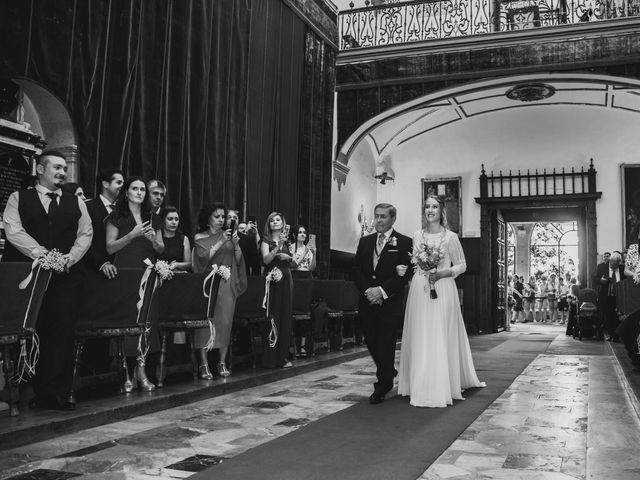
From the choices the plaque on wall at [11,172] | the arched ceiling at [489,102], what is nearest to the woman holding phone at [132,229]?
the plaque on wall at [11,172]

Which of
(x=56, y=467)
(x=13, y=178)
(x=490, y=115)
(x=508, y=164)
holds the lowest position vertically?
(x=56, y=467)

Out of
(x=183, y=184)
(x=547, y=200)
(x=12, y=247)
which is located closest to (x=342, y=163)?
(x=547, y=200)

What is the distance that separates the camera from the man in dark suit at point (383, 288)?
4.48m

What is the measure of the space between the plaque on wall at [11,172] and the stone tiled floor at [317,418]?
2425 mm

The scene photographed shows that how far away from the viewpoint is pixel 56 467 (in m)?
2.87

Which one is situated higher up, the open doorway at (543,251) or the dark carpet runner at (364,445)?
the open doorway at (543,251)

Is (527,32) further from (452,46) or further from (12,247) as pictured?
(12,247)

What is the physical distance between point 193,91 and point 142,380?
4074mm

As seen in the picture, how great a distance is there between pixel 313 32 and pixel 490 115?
4690 mm

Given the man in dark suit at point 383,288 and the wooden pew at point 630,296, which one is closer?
the man in dark suit at point 383,288

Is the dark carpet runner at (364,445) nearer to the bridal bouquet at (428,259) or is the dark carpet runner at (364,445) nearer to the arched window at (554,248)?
the bridal bouquet at (428,259)

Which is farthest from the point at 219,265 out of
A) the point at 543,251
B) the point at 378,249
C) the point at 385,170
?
the point at 543,251

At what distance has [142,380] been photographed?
15.0ft

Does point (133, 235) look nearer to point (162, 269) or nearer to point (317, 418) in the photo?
point (162, 269)
